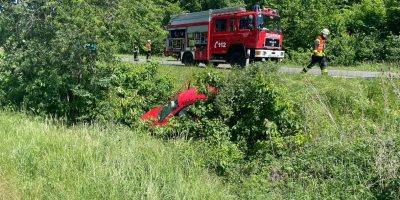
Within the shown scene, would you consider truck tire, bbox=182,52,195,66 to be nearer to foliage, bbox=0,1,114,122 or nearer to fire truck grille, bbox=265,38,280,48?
fire truck grille, bbox=265,38,280,48

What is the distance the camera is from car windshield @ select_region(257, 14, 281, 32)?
2109 cm

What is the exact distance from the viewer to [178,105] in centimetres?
1011

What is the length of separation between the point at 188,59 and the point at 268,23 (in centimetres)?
584

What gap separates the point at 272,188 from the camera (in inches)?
262

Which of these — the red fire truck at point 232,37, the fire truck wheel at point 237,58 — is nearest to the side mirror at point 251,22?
the red fire truck at point 232,37

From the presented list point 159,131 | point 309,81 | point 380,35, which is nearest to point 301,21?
point 380,35

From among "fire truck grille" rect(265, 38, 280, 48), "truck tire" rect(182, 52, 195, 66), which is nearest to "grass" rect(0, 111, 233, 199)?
"fire truck grille" rect(265, 38, 280, 48)

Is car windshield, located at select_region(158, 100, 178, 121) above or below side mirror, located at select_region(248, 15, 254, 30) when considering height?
below

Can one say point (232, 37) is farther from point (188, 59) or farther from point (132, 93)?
point (132, 93)

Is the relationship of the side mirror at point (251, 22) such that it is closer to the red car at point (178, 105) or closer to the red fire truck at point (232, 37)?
the red fire truck at point (232, 37)

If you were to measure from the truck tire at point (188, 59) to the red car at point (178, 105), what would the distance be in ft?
48.8

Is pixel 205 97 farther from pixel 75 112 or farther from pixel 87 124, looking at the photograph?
pixel 75 112

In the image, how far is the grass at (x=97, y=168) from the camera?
6.10 meters

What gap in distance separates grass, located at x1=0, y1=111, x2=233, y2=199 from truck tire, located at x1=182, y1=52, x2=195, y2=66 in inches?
649
